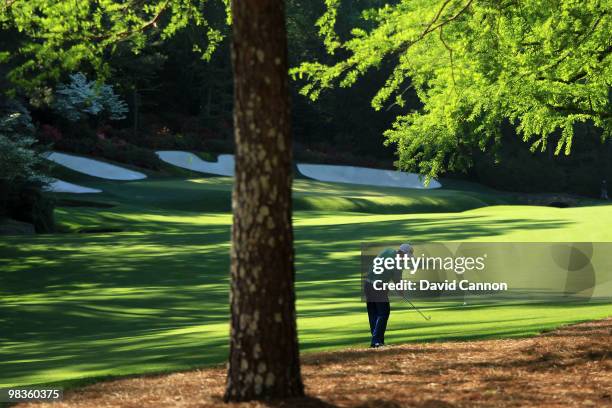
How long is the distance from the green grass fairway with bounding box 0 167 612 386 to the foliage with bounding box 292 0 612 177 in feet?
9.83

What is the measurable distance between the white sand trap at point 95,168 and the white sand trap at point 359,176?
39.2ft

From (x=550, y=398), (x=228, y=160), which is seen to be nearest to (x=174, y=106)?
(x=228, y=160)

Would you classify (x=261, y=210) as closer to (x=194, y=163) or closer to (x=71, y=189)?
(x=71, y=189)

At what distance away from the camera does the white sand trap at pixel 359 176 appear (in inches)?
2383

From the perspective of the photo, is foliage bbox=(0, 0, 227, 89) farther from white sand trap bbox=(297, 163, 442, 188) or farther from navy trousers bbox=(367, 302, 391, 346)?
white sand trap bbox=(297, 163, 442, 188)

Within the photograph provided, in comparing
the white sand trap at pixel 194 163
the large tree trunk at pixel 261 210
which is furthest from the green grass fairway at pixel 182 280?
the white sand trap at pixel 194 163

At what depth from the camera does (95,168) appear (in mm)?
51656

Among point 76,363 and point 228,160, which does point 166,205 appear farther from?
point 76,363

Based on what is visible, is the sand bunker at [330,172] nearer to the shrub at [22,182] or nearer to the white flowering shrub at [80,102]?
the white flowering shrub at [80,102]

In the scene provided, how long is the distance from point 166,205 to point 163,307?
24359mm

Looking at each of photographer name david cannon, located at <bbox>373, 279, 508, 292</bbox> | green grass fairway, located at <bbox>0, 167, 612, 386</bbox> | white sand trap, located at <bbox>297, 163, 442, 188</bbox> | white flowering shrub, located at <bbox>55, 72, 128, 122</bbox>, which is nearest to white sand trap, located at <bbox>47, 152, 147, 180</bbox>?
white flowering shrub, located at <bbox>55, 72, 128, 122</bbox>

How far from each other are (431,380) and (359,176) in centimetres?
5226

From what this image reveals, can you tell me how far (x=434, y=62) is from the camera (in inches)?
552

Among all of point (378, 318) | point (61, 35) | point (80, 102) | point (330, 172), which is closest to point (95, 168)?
point (80, 102)
